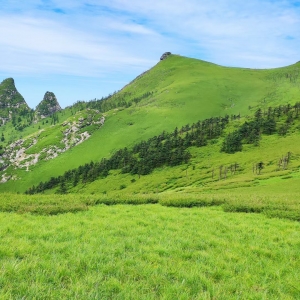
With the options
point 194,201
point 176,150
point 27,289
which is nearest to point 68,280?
point 27,289

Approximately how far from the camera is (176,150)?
175750 mm

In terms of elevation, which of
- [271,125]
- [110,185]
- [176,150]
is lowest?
[110,185]

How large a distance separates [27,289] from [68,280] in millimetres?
1303

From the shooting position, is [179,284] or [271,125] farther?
[271,125]

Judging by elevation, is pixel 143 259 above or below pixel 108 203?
above

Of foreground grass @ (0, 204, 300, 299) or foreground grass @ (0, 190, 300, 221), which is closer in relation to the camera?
foreground grass @ (0, 204, 300, 299)

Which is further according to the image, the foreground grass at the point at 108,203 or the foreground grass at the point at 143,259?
the foreground grass at the point at 108,203

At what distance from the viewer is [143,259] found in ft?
33.2

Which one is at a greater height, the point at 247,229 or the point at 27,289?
the point at 27,289

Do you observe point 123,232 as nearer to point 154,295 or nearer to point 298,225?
point 154,295

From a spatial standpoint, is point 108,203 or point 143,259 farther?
point 108,203

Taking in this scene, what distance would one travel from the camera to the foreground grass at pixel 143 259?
7.58 metres

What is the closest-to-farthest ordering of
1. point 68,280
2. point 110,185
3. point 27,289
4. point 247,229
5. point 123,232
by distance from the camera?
point 27,289
point 68,280
point 123,232
point 247,229
point 110,185

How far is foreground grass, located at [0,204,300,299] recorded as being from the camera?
7578mm
